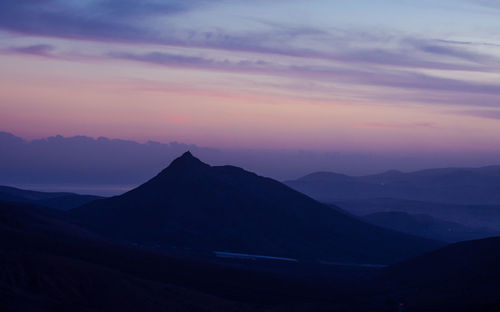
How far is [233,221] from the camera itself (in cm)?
9062

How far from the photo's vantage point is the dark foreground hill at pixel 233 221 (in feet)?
279

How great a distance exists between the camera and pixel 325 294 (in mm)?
55219

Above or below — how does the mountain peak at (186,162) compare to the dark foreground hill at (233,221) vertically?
above

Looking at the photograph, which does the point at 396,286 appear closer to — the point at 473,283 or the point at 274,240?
the point at 473,283

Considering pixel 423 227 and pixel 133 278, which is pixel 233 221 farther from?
pixel 423 227

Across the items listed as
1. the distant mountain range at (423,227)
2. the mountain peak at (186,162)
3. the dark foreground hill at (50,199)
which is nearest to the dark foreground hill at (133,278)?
the mountain peak at (186,162)

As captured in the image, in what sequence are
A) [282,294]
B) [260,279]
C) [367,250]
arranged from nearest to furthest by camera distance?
[282,294] → [260,279] → [367,250]

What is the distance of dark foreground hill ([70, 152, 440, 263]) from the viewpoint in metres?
85.1

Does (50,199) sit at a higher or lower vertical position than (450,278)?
higher

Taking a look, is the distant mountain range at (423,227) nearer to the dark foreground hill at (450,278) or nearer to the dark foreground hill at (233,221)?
Result: the dark foreground hill at (233,221)

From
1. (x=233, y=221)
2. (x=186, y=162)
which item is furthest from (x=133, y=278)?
(x=186, y=162)

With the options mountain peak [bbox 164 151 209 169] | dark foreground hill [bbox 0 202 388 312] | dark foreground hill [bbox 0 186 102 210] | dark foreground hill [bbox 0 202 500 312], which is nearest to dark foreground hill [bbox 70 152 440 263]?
mountain peak [bbox 164 151 209 169]

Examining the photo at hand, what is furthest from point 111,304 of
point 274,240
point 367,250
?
point 367,250

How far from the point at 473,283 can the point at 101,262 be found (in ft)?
93.9
